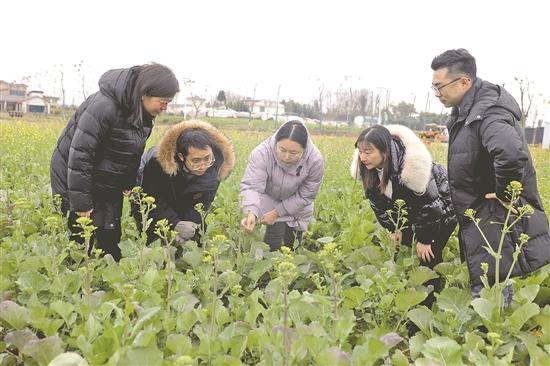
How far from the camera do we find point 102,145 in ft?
10.4

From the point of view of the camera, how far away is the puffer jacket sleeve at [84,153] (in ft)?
9.87

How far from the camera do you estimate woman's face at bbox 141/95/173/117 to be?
118 inches

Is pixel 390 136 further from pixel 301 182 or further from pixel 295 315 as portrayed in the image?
pixel 295 315

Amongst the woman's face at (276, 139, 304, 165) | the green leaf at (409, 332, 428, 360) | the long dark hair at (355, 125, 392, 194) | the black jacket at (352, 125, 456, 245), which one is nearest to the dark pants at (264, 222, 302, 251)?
the woman's face at (276, 139, 304, 165)

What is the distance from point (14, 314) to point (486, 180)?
2.28 m

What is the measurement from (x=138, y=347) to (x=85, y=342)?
1.04ft

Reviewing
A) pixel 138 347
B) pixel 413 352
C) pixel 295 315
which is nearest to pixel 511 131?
pixel 413 352

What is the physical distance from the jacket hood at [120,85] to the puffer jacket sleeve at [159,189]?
0.60 meters

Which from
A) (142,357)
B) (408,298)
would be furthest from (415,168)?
(142,357)

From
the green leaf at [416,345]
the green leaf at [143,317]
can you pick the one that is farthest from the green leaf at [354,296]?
the green leaf at [143,317]

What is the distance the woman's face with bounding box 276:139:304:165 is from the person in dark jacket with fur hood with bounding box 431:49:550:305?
102 centimetres

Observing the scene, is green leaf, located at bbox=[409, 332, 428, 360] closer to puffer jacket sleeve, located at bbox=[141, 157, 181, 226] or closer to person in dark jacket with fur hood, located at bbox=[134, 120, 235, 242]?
person in dark jacket with fur hood, located at bbox=[134, 120, 235, 242]

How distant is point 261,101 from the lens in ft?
290

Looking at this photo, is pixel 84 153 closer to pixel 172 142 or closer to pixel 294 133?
pixel 172 142
